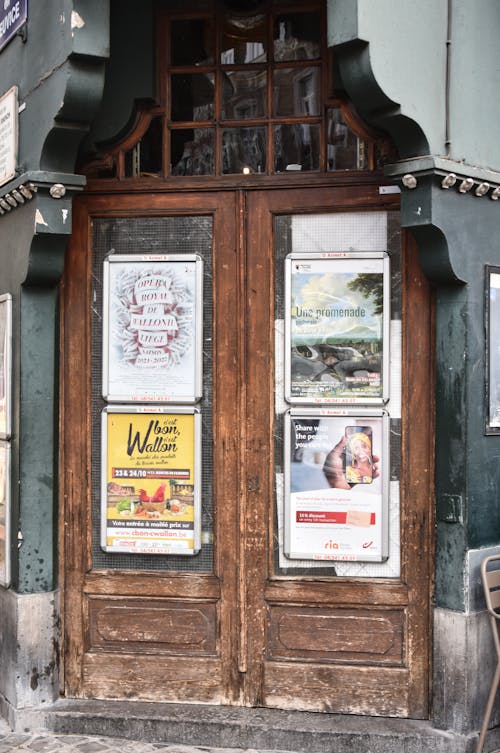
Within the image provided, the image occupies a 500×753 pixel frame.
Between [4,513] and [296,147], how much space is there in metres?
2.85

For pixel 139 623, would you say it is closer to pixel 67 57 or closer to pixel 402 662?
pixel 402 662

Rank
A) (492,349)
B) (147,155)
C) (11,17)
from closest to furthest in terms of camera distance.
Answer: (492,349) → (147,155) → (11,17)

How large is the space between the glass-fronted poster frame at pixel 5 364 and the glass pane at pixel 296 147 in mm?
1856

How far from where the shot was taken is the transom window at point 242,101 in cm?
553

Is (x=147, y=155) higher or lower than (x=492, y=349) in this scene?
higher

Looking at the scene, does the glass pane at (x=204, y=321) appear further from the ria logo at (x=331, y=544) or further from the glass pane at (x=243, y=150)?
the ria logo at (x=331, y=544)

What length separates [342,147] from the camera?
5516mm

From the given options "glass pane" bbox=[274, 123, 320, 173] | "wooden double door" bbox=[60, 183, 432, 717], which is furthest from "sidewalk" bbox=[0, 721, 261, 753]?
"glass pane" bbox=[274, 123, 320, 173]

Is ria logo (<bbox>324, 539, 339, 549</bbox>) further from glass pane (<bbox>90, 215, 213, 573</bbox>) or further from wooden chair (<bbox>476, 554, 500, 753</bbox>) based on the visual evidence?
wooden chair (<bbox>476, 554, 500, 753</bbox>)

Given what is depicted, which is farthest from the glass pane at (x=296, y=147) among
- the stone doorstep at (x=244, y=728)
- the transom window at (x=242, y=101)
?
the stone doorstep at (x=244, y=728)

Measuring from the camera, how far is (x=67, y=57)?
507cm

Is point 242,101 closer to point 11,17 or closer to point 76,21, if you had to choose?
point 76,21

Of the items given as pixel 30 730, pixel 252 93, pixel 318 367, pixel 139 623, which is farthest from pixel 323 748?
pixel 252 93

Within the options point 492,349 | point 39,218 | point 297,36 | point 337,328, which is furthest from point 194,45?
point 492,349
